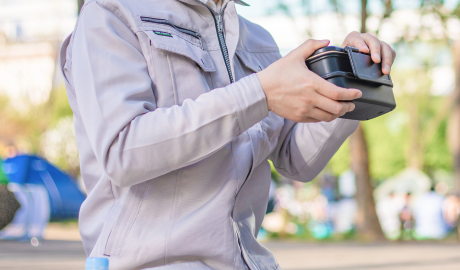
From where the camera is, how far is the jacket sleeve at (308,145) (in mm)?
1659

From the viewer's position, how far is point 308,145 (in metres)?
1.70

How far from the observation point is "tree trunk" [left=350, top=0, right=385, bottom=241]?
1234 cm

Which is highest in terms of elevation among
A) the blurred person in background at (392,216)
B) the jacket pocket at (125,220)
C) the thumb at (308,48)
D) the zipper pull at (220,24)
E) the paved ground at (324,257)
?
the thumb at (308,48)

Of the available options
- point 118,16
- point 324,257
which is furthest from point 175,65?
point 324,257

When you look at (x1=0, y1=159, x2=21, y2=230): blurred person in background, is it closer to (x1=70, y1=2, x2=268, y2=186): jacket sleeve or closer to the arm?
(x1=70, y1=2, x2=268, y2=186): jacket sleeve

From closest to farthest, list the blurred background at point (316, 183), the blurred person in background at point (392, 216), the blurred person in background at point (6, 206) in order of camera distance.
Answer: the blurred person in background at point (6, 206) < the blurred background at point (316, 183) < the blurred person in background at point (392, 216)

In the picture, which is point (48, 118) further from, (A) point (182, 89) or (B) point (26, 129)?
(A) point (182, 89)

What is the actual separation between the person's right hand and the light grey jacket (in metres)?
0.03

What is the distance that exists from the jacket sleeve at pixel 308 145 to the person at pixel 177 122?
200mm

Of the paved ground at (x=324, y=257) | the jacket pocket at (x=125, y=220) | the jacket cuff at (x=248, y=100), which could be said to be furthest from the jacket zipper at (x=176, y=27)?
the paved ground at (x=324, y=257)

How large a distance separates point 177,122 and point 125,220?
28 cm

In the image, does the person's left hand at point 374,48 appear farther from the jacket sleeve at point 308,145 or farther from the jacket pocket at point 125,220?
the jacket pocket at point 125,220

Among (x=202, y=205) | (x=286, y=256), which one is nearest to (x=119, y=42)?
(x=202, y=205)

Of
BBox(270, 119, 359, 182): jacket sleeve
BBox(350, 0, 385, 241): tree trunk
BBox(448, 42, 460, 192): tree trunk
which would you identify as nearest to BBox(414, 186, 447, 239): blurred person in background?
BBox(448, 42, 460, 192): tree trunk
